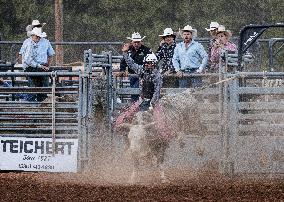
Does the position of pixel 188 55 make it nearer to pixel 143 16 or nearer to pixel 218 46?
pixel 218 46

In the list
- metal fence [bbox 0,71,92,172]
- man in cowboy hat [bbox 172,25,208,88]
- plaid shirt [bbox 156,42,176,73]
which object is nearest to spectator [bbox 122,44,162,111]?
metal fence [bbox 0,71,92,172]

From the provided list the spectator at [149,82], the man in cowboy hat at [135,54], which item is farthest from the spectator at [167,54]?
the spectator at [149,82]

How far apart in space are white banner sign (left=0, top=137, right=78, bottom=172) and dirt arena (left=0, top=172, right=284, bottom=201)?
17 centimetres

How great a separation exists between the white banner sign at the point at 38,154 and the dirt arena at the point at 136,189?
0.17 metres

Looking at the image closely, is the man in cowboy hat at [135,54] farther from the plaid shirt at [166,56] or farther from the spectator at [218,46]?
the spectator at [218,46]

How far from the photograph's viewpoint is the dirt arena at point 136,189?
41.1 feet

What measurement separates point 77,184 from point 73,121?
79.5 inches

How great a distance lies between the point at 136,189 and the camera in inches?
530

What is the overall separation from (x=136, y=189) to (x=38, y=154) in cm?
287

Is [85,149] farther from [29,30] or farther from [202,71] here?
[29,30]

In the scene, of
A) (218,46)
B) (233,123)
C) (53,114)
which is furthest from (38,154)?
(218,46)

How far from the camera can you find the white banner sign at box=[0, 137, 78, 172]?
15.7 m

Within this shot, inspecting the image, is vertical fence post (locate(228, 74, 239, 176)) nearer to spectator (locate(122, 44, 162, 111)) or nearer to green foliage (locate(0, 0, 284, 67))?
spectator (locate(122, 44, 162, 111))

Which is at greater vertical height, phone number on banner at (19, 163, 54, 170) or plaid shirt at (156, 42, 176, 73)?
plaid shirt at (156, 42, 176, 73)
